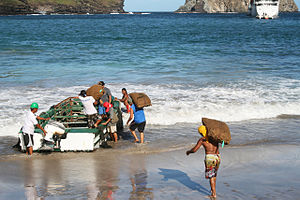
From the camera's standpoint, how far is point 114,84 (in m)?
19.0

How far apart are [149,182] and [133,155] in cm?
202

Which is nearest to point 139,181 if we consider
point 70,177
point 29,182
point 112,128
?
point 70,177

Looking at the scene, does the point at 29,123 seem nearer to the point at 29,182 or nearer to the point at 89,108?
the point at 89,108

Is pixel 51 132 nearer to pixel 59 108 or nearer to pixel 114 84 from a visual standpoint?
pixel 59 108

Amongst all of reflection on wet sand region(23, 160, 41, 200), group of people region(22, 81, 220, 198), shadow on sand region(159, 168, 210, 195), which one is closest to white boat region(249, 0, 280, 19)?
group of people region(22, 81, 220, 198)

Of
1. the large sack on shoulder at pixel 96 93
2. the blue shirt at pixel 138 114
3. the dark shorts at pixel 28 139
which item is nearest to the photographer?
the dark shorts at pixel 28 139

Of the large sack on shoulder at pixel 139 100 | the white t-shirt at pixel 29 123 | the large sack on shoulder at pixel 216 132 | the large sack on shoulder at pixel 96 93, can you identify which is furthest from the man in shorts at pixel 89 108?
the large sack on shoulder at pixel 216 132

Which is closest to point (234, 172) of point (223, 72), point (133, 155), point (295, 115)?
point (133, 155)

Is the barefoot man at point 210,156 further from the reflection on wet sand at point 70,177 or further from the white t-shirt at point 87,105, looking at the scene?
the white t-shirt at point 87,105

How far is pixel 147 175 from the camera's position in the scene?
7.70m

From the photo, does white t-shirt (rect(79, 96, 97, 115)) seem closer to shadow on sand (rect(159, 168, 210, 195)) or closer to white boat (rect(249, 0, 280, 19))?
shadow on sand (rect(159, 168, 210, 195))

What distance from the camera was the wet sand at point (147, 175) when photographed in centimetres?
673

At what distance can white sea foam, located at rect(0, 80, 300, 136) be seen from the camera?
13219 millimetres

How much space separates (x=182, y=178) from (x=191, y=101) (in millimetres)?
8011
